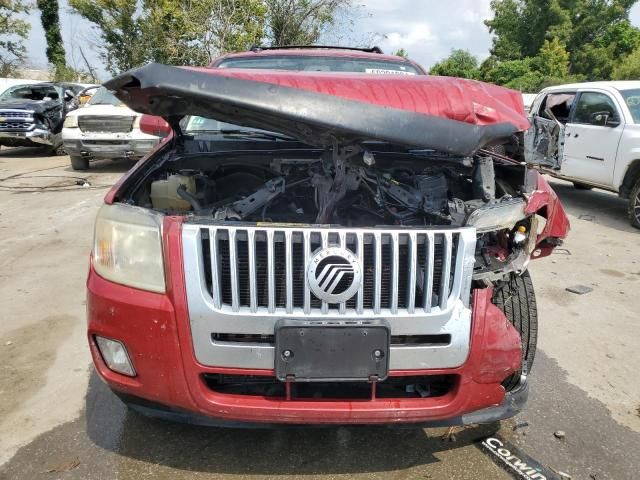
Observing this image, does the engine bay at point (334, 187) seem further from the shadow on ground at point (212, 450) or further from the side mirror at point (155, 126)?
the shadow on ground at point (212, 450)

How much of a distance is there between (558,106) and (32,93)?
12.5m

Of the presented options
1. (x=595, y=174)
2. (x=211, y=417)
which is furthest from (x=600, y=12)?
(x=211, y=417)

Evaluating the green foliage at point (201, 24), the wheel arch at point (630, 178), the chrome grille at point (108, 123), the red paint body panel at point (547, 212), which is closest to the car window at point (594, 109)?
the wheel arch at point (630, 178)

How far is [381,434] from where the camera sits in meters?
2.41

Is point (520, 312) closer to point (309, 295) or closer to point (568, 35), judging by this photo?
point (309, 295)

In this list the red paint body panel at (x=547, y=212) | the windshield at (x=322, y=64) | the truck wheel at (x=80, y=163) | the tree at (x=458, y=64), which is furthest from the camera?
the tree at (x=458, y=64)

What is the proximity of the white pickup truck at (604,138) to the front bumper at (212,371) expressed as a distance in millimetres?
4716

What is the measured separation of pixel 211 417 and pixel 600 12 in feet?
142

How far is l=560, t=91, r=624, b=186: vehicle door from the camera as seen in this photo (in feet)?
22.1

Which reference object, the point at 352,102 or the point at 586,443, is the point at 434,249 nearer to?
the point at 352,102

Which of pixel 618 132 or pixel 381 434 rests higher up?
pixel 618 132

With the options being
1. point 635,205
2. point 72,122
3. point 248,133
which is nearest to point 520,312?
point 248,133

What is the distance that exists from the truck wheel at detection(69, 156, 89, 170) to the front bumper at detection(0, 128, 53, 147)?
8.47 feet

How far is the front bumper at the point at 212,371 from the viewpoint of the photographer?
1.80 metres
